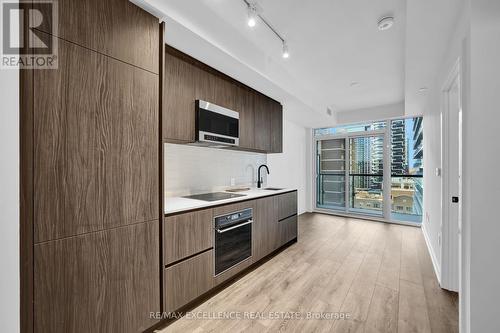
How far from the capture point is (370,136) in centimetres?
515

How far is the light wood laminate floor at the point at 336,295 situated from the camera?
1.70 metres

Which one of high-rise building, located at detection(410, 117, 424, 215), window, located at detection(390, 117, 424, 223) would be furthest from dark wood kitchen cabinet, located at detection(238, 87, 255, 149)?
high-rise building, located at detection(410, 117, 424, 215)

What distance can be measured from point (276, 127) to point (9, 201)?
3.15 meters

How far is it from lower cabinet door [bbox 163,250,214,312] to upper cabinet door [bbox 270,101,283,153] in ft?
6.82

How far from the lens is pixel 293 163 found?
208 inches

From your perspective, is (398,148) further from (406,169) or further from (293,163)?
(293,163)

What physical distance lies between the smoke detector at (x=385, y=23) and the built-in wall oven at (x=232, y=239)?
2310 mm

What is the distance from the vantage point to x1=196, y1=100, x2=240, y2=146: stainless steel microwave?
7.20 ft

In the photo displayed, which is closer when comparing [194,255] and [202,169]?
[194,255]

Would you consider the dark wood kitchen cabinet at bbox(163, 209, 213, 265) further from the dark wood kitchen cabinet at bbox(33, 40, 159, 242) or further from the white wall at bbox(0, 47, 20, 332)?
the white wall at bbox(0, 47, 20, 332)

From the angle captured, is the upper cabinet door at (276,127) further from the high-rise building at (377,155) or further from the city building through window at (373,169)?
the high-rise building at (377,155)

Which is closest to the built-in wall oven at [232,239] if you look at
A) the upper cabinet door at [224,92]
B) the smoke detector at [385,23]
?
the upper cabinet door at [224,92]

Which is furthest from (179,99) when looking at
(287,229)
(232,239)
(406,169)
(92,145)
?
(406,169)

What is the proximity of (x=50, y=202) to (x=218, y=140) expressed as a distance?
1511mm
